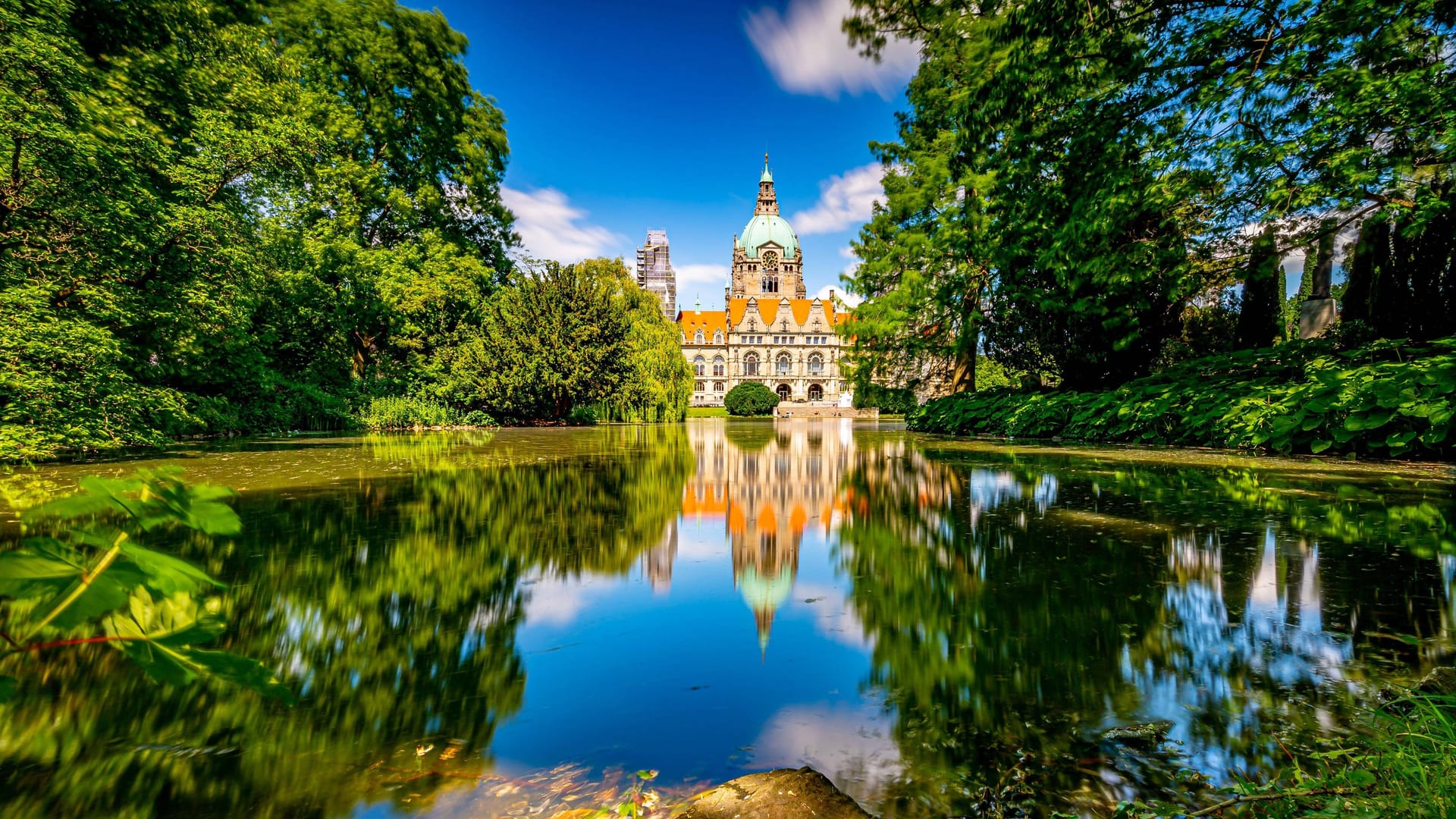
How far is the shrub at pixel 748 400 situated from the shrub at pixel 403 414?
98.0 feet

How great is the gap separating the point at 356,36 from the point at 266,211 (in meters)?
6.41

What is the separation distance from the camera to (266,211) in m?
13.9

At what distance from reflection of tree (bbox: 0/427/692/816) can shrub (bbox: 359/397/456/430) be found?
1421cm

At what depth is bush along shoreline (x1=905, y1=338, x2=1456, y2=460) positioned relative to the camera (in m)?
5.29

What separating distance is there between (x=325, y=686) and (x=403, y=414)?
17306 mm

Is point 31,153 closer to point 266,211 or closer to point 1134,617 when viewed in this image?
point 266,211

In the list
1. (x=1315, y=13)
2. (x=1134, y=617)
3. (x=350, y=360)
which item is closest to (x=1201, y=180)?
(x=1315, y=13)

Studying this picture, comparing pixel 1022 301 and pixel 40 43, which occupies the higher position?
pixel 40 43

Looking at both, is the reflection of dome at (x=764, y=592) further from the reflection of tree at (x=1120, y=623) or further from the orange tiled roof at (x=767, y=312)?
the orange tiled roof at (x=767, y=312)

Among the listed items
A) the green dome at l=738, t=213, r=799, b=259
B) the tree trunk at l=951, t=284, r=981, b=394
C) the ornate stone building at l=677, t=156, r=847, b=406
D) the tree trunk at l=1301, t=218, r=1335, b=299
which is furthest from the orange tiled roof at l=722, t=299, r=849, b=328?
the tree trunk at l=1301, t=218, r=1335, b=299

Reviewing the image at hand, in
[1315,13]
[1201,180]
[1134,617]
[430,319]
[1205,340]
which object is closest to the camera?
[1134,617]

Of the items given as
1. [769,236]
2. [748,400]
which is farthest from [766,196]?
[748,400]

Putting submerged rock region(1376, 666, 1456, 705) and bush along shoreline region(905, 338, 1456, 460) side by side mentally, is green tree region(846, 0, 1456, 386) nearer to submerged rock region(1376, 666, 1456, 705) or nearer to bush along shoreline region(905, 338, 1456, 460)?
bush along shoreline region(905, 338, 1456, 460)

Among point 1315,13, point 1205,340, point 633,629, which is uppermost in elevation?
point 1315,13
